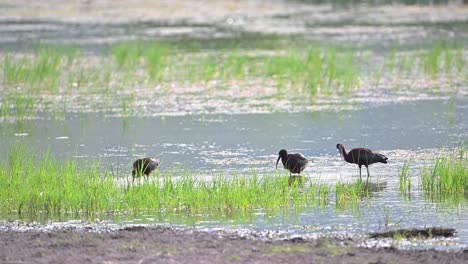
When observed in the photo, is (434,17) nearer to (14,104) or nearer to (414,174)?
(14,104)

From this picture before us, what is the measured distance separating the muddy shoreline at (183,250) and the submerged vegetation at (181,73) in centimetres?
760

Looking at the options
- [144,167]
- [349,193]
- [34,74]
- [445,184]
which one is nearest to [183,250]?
[349,193]

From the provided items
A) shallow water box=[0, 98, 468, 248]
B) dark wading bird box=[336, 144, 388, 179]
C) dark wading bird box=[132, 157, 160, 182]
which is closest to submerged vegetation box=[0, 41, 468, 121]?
shallow water box=[0, 98, 468, 248]

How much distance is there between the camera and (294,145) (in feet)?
43.0

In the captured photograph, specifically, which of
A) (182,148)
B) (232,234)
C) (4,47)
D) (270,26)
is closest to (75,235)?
(232,234)

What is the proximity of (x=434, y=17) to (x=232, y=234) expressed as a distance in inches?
831

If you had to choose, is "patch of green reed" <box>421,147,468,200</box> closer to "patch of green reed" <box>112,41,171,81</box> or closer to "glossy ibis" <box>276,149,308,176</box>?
"glossy ibis" <box>276,149,308,176</box>

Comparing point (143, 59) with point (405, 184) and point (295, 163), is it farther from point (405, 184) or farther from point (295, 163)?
point (405, 184)

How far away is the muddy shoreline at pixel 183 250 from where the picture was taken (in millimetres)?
6891

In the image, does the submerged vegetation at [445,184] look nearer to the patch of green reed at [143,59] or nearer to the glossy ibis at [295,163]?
the glossy ibis at [295,163]

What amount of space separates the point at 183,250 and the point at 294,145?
19.9 ft

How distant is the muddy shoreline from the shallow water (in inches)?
24.9

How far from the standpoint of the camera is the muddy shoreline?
689 centimetres

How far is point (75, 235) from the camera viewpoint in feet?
25.7
